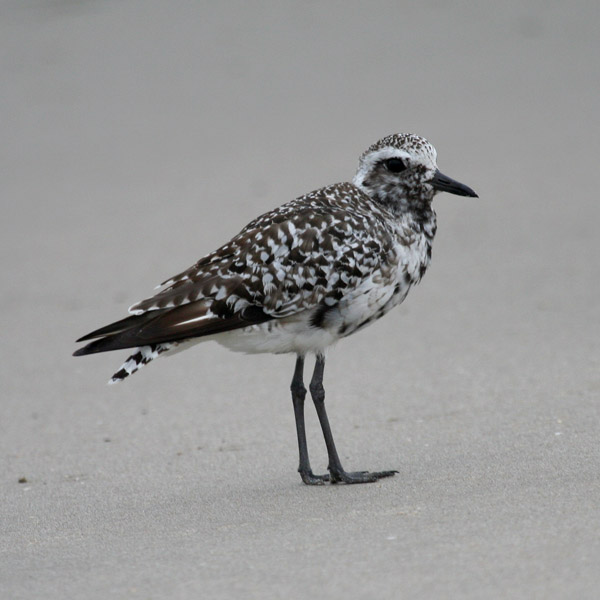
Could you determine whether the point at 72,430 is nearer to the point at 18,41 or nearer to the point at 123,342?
the point at 123,342

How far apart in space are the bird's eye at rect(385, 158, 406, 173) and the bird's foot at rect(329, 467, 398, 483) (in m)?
1.73

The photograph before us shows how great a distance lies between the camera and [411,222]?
6445mm

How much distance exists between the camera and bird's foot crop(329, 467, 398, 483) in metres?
6.16

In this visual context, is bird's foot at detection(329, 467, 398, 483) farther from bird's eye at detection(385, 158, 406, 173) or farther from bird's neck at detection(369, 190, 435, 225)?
bird's eye at detection(385, 158, 406, 173)

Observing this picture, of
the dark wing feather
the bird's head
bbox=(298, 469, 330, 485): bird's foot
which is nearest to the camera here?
the dark wing feather

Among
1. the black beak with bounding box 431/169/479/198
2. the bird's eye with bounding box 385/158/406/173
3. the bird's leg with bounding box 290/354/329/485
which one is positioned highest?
the bird's eye with bounding box 385/158/406/173

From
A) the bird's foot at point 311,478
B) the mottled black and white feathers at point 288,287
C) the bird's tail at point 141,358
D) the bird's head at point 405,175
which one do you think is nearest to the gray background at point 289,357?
the bird's foot at point 311,478

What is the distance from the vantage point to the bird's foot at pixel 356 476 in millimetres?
6164

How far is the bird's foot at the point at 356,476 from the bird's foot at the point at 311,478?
0.18 feet

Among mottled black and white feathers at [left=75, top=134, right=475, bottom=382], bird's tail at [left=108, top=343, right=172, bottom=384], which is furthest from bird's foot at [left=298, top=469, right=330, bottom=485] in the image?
bird's tail at [left=108, top=343, right=172, bottom=384]

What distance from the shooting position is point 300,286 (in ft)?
19.9

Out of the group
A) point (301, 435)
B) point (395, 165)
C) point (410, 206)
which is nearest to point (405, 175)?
point (395, 165)

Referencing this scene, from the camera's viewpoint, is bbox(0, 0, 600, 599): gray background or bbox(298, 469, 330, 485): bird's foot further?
bbox(298, 469, 330, 485): bird's foot

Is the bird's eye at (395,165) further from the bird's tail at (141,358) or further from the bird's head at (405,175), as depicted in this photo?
the bird's tail at (141,358)
